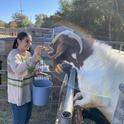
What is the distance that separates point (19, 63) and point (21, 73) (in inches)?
5.1

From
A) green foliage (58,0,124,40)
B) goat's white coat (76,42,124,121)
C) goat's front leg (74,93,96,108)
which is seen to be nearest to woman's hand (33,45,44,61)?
goat's white coat (76,42,124,121)

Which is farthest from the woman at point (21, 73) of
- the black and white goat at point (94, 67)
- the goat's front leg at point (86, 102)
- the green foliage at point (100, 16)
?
the green foliage at point (100, 16)

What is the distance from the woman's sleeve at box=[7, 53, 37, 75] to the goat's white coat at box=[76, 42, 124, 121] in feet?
1.67

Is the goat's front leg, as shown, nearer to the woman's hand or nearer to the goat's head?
the goat's head

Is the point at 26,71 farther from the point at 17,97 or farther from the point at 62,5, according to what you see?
the point at 62,5

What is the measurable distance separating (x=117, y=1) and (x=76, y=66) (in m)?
23.6

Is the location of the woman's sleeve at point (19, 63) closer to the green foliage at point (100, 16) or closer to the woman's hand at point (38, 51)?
the woman's hand at point (38, 51)

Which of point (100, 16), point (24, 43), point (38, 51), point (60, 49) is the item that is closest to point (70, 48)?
point (60, 49)

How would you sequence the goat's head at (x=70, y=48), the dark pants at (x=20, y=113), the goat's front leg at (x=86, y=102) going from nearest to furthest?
1. the goat's front leg at (x=86, y=102)
2. the goat's head at (x=70, y=48)
3. the dark pants at (x=20, y=113)

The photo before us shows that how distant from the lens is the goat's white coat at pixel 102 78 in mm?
2906

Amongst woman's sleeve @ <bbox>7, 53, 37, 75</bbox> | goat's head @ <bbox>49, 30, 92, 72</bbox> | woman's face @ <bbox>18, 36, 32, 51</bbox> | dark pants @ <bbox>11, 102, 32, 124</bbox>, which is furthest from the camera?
dark pants @ <bbox>11, 102, 32, 124</bbox>

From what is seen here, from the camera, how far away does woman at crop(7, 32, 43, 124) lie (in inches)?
141

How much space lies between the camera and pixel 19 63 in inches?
140

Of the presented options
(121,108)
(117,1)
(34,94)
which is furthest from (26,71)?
(117,1)
